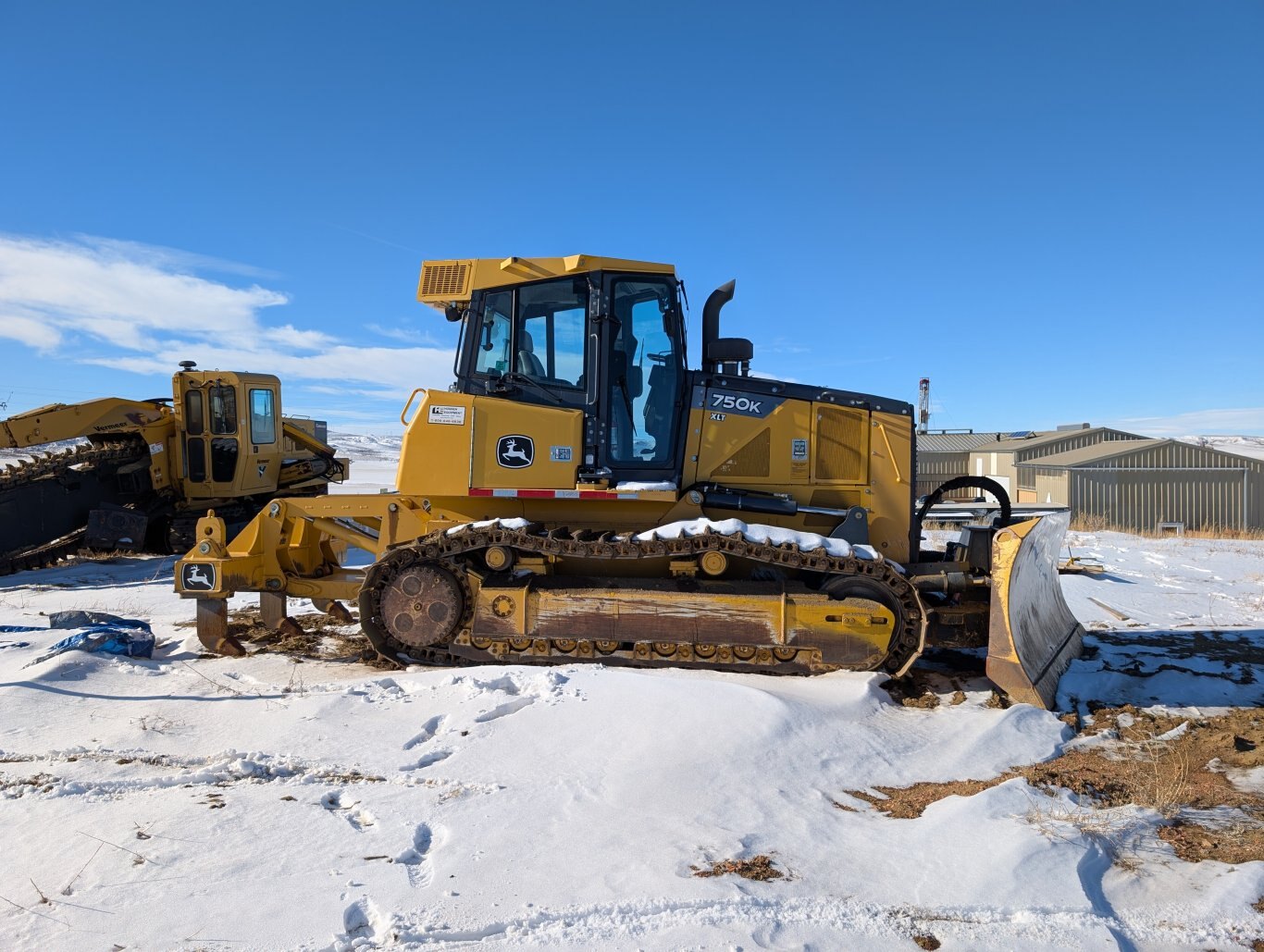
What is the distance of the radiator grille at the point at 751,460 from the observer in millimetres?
6941

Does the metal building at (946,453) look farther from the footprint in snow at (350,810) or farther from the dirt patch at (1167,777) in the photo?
the footprint in snow at (350,810)

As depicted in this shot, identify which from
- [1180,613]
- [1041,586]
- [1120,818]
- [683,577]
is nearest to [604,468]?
[683,577]

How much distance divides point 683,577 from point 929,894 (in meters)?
3.41

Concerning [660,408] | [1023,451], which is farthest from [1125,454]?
[660,408]

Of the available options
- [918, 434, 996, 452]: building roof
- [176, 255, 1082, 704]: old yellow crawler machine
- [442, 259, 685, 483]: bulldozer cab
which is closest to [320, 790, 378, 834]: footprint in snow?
[176, 255, 1082, 704]: old yellow crawler machine

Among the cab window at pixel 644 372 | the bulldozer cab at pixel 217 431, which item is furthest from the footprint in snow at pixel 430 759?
the bulldozer cab at pixel 217 431

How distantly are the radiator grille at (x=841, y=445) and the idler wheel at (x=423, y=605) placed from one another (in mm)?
3139

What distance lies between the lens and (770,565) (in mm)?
6500

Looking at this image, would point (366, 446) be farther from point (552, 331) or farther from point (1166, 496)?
point (552, 331)

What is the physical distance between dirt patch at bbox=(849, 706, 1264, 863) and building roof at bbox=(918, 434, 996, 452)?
3856cm

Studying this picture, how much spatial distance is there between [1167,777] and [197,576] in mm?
6957

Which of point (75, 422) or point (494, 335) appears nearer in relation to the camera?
point (494, 335)

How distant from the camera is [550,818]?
3.82m

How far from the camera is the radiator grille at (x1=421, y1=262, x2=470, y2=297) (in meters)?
Answer: 7.02
